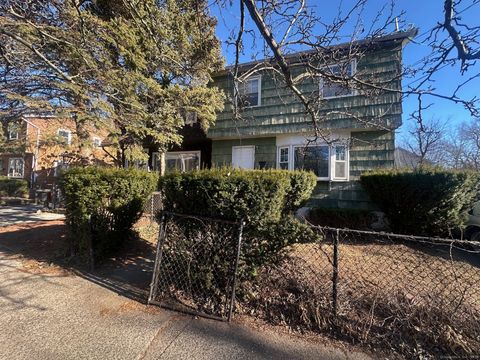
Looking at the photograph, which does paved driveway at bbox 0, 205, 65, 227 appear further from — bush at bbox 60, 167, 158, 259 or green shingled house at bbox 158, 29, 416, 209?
green shingled house at bbox 158, 29, 416, 209

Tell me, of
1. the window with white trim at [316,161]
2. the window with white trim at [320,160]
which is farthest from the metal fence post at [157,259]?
the window with white trim at [316,161]

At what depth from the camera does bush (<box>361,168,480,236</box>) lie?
6.46m

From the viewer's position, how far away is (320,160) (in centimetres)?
1034

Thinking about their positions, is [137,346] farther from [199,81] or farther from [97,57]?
[199,81]

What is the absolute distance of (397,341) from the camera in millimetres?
2814

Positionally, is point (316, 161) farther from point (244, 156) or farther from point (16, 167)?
point (16, 167)

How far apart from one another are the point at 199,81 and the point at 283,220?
8.42 meters

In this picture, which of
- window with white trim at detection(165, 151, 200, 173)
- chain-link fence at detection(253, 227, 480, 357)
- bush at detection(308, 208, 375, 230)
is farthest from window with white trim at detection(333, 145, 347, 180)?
window with white trim at detection(165, 151, 200, 173)

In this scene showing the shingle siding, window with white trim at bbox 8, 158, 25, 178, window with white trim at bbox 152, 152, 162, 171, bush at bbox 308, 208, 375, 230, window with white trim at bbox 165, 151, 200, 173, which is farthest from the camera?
window with white trim at bbox 8, 158, 25, 178

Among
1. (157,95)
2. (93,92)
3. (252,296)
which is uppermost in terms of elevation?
(157,95)

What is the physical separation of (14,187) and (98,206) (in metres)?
21.1

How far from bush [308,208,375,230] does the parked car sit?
2475 millimetres

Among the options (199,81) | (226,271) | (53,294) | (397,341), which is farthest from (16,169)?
(397,341)

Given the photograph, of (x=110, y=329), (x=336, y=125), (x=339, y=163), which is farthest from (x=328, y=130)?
(x=110, y=329)
